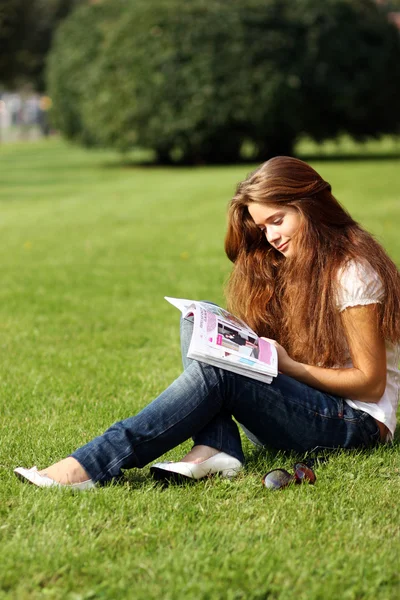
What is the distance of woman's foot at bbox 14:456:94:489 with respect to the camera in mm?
3180

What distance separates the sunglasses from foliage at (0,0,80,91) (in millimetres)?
32497

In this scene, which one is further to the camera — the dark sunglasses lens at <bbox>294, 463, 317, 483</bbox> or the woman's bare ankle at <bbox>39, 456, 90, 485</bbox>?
the dark sunglasses lens at <bbox>294, 463, 317, 483</bbox>

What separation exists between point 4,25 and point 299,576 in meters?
33.9

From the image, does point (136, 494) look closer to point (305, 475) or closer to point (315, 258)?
point (305, 475)

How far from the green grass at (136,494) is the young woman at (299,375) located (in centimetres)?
11

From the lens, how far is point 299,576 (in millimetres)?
2602

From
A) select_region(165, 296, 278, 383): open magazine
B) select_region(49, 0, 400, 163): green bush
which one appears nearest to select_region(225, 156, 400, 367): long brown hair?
select_region(165, 296, 278, 383): open magazine

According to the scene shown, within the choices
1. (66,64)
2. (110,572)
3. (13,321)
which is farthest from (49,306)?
(66,64)

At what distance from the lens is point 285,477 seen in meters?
3.32

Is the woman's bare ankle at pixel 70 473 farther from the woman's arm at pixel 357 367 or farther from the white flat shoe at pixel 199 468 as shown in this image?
the woman's arm at pixel 357 367

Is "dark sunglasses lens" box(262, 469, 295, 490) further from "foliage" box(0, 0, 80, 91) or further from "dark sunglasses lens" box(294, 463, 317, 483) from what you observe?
"foliage" box(0, 0, 80, 91)

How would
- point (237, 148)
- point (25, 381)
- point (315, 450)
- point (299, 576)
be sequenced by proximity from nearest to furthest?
1. point (299, 576)
2. point (315, 450)
3. point (25, 381)
4. point (237, 148)

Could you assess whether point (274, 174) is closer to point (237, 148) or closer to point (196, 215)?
point (196, 215)

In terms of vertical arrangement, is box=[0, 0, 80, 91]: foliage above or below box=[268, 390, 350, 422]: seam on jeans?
above
